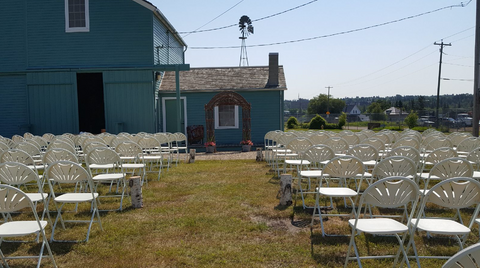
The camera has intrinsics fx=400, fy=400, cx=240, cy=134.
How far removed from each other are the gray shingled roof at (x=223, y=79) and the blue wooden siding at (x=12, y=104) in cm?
607

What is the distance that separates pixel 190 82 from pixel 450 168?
53.0ft

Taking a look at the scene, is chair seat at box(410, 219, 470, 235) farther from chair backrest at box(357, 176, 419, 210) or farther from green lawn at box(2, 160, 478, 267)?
green lawn at box(2, 160, 478, 267)

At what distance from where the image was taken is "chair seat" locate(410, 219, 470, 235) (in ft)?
10.7

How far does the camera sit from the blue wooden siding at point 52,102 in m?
17.0

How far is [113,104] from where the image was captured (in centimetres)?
1700

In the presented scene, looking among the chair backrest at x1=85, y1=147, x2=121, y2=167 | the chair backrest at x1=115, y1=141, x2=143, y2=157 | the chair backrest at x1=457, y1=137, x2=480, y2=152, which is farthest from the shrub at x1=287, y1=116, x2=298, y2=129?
the chair backrest at x1=85, y1=147, x2=121, y2=167

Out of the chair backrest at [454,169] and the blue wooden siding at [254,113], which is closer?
the chair backrest at [454,169]

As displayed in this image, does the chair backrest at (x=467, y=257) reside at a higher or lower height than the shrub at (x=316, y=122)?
higher

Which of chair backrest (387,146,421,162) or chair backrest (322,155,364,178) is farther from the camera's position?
chair backrest (387,146,421,162)

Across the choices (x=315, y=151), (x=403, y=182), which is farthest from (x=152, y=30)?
(x=403, y=182)

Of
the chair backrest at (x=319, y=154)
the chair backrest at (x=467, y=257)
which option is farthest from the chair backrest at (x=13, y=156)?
the chair backrest at (x=467, y=257)

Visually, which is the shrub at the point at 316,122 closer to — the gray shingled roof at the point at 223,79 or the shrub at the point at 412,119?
the shrub at the point at 412,119

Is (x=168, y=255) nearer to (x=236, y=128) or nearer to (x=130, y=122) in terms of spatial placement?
(x=130, y=122)

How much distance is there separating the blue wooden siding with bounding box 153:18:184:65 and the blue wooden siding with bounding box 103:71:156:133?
4.83 ft
